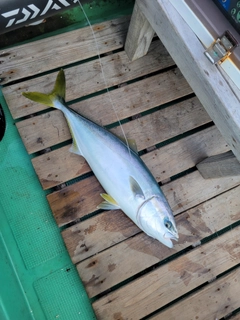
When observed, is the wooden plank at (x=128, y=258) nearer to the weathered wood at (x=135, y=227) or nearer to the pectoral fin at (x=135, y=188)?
the weathered wood at (x=135, y=227)

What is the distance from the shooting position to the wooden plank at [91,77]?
1812 millimetres

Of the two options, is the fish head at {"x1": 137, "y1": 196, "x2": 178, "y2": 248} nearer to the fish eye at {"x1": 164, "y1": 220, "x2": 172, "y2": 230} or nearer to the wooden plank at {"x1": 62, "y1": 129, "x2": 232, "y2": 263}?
the fish eye at {"x1": 164, "y1": 220, "x2": 172, "y2": 230}

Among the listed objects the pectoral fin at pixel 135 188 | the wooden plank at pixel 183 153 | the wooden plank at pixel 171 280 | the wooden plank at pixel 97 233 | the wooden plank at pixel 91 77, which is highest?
the wooden plank at pixel 91 77

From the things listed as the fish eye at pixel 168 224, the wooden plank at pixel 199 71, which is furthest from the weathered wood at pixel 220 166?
the fish eye at pixel 168 224

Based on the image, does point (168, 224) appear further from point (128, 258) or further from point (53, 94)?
point (53, 94)

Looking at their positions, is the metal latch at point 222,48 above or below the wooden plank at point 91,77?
below

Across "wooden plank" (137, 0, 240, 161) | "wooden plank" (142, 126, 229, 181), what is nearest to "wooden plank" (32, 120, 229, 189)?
"wooden plank" (142, 126, 229, 181)

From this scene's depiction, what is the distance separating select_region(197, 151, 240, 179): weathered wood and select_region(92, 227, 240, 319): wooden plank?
0.37 meters

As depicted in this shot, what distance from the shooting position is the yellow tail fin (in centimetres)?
167

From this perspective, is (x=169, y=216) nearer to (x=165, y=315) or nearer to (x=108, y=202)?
(x=108, y=202)

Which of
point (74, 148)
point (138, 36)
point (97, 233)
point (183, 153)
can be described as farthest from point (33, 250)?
point (138, 36)

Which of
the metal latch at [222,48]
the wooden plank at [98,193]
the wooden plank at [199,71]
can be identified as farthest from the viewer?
the wooden plank at [98,193]

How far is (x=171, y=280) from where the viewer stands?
178 cm

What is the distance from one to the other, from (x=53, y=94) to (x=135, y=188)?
0.63m
